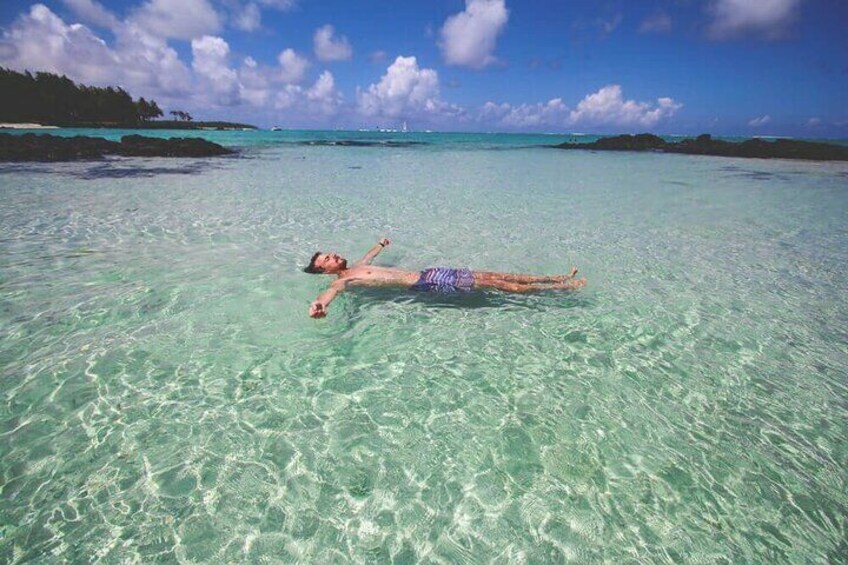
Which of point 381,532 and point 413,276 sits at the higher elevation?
point 413,276

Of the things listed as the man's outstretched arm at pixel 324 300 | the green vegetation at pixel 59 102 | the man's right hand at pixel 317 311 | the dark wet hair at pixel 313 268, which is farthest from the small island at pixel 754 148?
the green vegetation at pixel 59 102

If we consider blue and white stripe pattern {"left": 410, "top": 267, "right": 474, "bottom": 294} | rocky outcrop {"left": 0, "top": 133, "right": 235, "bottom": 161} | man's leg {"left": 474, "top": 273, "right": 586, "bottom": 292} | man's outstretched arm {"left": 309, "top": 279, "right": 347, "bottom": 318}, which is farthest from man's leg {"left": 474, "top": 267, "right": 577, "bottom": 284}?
rocky outcrop {"left": 0, "top": 133, "right": 235, "bottom": 161}

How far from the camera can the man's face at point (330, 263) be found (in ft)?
25.9

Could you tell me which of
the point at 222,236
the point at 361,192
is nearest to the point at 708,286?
the point at 222,236

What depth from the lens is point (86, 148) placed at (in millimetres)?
28609

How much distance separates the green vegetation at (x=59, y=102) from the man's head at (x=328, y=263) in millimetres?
102418

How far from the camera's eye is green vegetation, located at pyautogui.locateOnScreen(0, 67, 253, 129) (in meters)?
75.1

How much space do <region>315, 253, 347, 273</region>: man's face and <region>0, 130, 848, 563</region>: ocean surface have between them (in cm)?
48

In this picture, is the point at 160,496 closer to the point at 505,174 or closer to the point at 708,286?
the point at 708,286

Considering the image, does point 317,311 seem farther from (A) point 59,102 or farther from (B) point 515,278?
(A) point 59,102

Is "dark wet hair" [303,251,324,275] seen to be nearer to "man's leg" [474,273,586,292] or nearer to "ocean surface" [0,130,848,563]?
"ocean surface" [0,130,848,563]

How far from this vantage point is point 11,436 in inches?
161

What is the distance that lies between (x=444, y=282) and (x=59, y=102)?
110302 mm

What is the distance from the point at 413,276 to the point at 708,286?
601 centimetres
